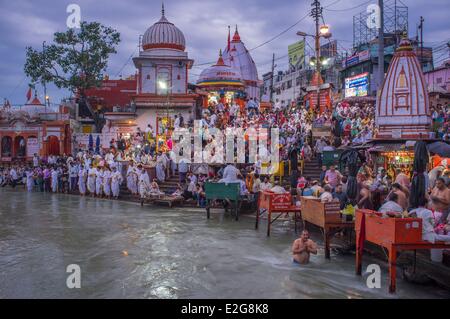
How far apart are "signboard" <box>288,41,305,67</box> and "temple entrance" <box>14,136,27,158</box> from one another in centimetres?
3853

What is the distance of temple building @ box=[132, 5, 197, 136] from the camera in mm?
34844

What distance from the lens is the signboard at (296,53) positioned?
63.5 m

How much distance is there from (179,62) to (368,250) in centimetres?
2895

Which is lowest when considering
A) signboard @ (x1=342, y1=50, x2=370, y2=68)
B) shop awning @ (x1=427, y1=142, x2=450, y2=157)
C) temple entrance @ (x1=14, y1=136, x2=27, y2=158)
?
shop awning @ (x1=427, y1=142, x2=450, y2=157)

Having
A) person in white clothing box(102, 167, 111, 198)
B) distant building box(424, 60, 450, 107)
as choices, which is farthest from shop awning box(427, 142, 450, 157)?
distant building box(424, 60, 450, 107)

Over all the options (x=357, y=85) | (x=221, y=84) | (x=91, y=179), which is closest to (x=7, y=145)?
(x=91, y=179)

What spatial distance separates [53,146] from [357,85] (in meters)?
28.6

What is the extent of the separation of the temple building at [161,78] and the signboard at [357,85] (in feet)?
52.4

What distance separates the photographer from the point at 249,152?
2212 centimetres

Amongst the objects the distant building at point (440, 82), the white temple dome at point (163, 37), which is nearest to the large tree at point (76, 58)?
the white temple dome at point (163, 37)

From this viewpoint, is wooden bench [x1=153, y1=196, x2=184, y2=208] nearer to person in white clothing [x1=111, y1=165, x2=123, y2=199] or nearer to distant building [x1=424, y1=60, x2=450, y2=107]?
person in white clothing [x1=111, y1=165, x2=123, y2=199]

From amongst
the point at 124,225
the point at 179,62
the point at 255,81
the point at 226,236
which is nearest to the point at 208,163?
the point at 124,225

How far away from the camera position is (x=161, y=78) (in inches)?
1435
